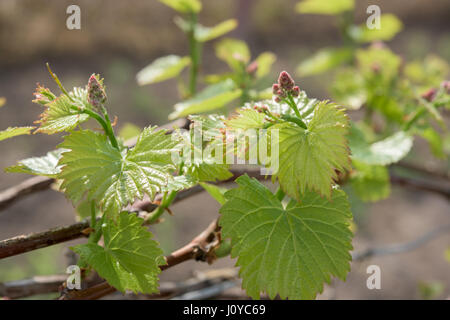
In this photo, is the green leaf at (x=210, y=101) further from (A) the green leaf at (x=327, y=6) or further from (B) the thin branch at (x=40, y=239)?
(A) the green leaf at (x=327, y=6)

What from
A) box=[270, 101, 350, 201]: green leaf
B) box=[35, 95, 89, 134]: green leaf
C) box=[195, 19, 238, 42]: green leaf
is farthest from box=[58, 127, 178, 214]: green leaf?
box=[195, 19, 238, 42]: green leaf

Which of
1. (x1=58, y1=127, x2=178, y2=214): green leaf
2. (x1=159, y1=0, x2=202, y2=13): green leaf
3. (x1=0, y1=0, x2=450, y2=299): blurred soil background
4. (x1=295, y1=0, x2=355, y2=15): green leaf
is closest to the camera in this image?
(x1=58, y1=127, x2=178, y2=214): green leaf

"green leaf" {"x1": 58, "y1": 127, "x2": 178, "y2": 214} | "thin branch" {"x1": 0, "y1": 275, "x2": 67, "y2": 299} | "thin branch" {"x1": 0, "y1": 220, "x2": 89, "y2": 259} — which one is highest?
"green leaf" {"x1": 58, "y1": 127, "x2": 178, "y2": 214}

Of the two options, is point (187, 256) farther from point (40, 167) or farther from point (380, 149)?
point (380, 149)

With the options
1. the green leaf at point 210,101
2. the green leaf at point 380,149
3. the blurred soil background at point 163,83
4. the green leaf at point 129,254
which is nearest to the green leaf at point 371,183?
the green leaf at point 380,149

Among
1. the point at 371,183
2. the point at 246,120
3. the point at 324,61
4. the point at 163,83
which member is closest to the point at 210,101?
the point at 246,120

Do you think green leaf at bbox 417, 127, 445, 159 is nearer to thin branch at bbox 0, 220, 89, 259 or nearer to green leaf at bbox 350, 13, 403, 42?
green leaf at bbox 350, 13, 403, 42

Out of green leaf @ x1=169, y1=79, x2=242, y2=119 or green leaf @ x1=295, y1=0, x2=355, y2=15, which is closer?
green leaf @ x1=169, y1=79, x2=242, y2=119
